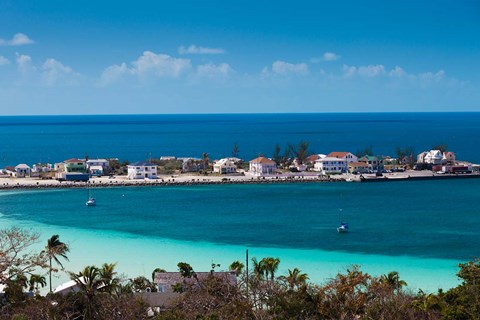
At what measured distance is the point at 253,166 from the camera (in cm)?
6919

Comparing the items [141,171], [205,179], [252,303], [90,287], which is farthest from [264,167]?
[252,303]

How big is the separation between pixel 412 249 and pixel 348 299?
53.7 ft

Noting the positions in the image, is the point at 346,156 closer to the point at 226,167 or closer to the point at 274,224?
the point at 226,167

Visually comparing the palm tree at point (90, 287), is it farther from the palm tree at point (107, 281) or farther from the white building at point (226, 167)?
the white building at point (226, 167)

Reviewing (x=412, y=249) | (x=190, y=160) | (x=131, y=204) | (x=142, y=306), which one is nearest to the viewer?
(x=142, y=306)

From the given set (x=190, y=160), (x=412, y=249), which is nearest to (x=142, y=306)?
(x=412, y=249)

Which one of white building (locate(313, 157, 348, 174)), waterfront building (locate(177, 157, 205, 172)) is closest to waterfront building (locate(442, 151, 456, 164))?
white building (locate(313, 157, 348, 174))

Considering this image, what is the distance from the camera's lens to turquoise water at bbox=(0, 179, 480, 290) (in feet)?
99.7

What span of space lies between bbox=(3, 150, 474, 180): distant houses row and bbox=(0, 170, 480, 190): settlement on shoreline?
1219 mm

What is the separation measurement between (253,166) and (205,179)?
6991 mm

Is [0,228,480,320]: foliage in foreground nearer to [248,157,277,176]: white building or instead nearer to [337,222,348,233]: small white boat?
[337,222,348,233]: small white boat

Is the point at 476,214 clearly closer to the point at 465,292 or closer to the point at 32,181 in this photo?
the point at 465,292

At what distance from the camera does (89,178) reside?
6500 centimetres

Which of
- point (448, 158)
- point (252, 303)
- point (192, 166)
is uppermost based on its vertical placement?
point (448, 158)
